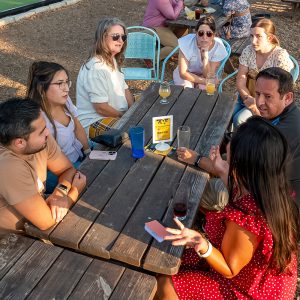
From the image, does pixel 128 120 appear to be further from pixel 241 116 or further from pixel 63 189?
pixel 241 116

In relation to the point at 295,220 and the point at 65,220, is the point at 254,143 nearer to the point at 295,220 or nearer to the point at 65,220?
the point at 295,220

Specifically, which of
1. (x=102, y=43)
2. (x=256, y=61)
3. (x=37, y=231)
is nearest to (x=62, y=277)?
(x=37, y=231)

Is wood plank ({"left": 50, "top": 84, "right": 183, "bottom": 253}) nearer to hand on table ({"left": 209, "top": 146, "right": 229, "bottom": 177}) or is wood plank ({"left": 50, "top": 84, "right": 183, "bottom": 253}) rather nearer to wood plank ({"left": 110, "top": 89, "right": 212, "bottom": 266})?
wood plank ({"left": 110, "top": 89, "right": 212, "bottom": 266})

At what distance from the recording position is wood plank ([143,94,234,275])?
2.04 m

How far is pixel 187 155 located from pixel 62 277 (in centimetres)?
121

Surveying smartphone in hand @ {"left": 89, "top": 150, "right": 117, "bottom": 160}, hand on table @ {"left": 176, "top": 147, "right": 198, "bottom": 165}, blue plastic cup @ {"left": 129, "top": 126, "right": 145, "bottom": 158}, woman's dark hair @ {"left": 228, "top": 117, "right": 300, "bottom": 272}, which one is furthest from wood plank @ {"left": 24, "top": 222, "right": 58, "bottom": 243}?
woman's dark hair @ {"left": 228, "top": 117, "right": 300, "bottom": 272}

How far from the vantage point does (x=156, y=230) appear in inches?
86.4

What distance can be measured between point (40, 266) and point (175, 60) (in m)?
5.06

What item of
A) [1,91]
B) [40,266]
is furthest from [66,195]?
[1,91]

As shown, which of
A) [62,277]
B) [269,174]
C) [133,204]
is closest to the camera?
[269,174]

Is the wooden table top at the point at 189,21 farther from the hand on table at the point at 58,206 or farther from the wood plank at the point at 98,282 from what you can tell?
the wood plank at the point at 98,282

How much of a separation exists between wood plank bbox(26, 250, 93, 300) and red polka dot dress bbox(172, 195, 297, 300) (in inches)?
23.0

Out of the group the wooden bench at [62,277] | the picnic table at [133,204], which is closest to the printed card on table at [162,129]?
the picnic table at [133,204]

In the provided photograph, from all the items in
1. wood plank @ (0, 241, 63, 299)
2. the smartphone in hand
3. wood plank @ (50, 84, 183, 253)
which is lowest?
wood plank @ (0, 241, 63, 299)
